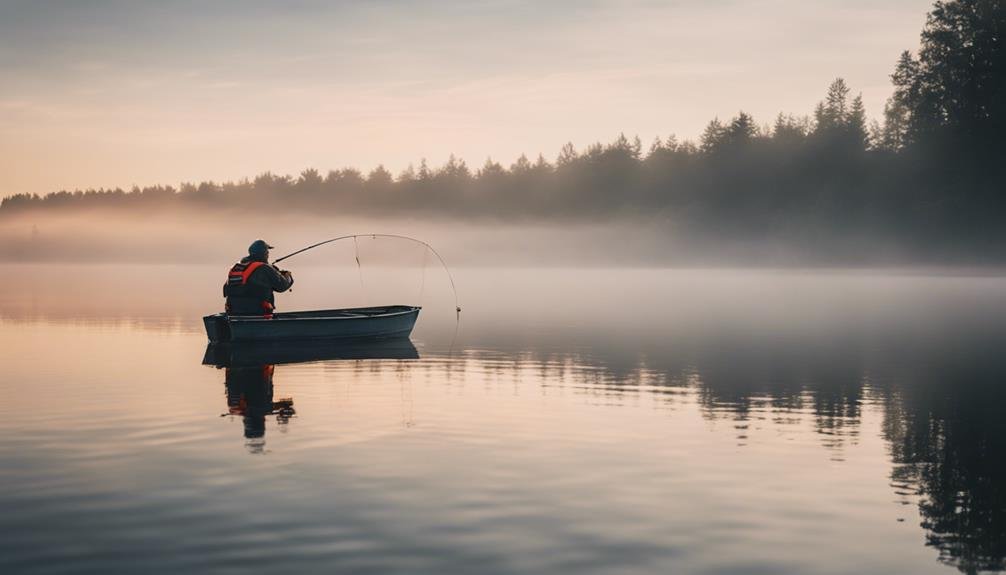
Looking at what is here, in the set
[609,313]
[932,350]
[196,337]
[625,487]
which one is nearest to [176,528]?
[625,487]

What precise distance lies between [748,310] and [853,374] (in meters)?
28.6

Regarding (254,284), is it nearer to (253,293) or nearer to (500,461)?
(253,293)

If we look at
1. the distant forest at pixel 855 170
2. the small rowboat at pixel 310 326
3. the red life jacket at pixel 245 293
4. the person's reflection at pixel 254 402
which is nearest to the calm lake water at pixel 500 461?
the person's reflection at pixel 254 402

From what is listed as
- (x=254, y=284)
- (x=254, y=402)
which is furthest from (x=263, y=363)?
(x=254, y=402)

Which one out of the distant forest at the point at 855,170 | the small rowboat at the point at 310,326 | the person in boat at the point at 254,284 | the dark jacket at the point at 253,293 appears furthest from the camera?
the distant forest at the point at 855,170

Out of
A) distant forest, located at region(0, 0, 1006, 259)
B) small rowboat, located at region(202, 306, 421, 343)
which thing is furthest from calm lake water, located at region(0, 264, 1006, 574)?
distant forest, located at region(0, 0, 1006, 259)

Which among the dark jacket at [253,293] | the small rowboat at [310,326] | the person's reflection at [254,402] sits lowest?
the person's reflection at [254,402]

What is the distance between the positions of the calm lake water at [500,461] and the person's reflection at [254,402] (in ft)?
0.23

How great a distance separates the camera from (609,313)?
52.2 meters

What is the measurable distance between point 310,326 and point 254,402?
1080cm

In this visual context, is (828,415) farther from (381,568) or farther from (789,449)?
(381,568)

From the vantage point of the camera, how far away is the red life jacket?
2953cm

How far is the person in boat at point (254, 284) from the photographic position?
29219 millimetres

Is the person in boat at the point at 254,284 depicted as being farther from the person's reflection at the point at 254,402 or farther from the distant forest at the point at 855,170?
the distant forest at the point at 855,170
